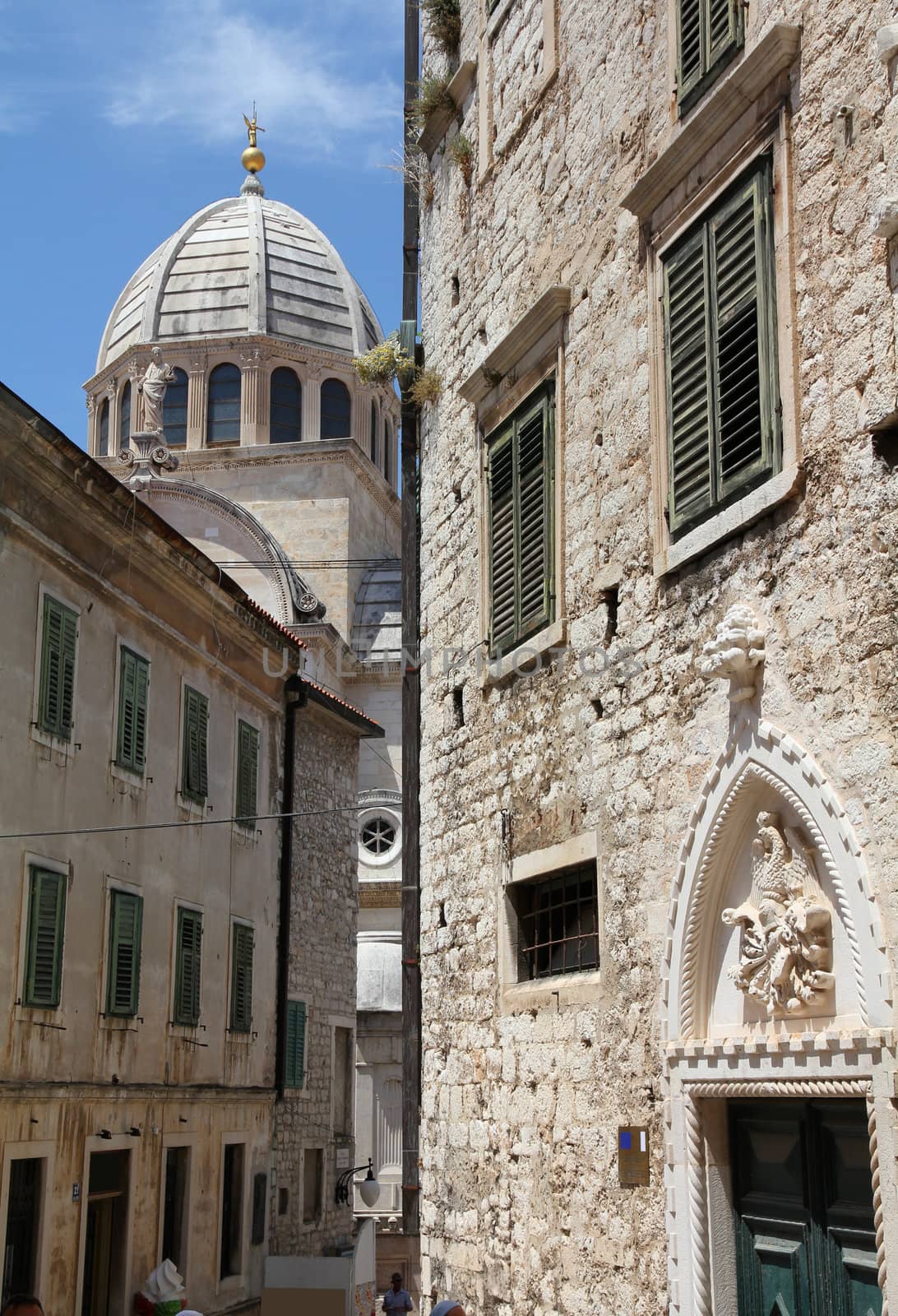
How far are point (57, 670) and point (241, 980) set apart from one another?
19.4 ft

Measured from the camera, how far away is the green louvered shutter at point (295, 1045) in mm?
20812

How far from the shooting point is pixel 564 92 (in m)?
9.48

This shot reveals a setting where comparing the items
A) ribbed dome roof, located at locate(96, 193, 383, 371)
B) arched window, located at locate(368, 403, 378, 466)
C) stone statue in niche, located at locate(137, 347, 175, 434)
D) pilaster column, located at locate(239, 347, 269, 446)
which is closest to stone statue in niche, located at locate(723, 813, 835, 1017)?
stone statue in niche, located at locate(137, 347, 175, 434)

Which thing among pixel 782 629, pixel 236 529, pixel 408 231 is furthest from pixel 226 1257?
pixel 236 529

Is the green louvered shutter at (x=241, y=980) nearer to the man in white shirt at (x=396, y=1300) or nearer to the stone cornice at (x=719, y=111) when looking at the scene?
the man in white shirt at (x=396, y=1300)

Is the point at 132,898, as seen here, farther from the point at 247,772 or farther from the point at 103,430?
the point at 103,430

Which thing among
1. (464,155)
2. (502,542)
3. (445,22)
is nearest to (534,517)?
(502,542)

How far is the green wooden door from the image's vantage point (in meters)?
6.14

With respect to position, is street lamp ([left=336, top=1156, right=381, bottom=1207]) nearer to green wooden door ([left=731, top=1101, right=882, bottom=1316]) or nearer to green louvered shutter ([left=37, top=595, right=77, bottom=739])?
green louvered shutter ([left=37, top=595, right=77, bottom=739])

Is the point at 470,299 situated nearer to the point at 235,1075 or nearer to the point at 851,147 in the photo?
the point at 851,147

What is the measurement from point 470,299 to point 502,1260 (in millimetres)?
6088

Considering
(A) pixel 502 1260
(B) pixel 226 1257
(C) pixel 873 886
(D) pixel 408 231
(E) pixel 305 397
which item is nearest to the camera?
(C) pixel 873 886

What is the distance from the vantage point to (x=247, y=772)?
19.7 meters

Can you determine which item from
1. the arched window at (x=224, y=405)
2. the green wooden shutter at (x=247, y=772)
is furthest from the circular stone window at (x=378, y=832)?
the green wooden shutter at (x=247, y=772)
